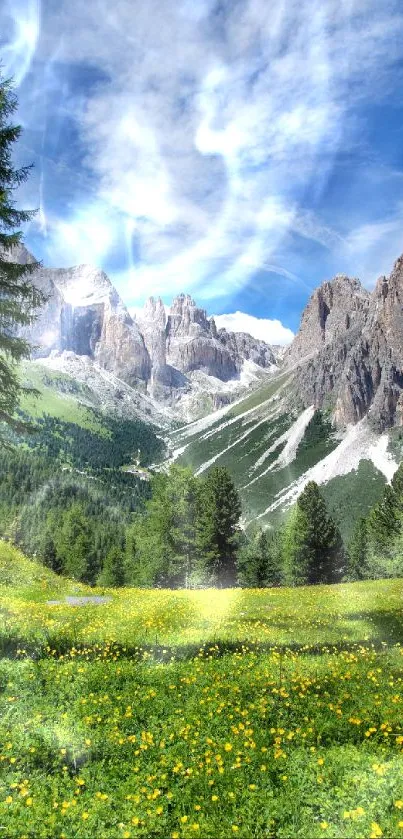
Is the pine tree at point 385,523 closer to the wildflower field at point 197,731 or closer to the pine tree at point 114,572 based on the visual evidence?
the pine tree at point 114,572

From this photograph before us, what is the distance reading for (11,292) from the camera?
2238 cm

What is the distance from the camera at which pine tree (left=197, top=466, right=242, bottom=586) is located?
60688 mm

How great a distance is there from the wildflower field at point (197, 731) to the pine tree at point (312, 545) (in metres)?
57.9

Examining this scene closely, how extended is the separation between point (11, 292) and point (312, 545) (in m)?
64.7

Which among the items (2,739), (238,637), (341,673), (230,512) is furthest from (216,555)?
(2,739)

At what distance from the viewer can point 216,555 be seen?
60.7 m

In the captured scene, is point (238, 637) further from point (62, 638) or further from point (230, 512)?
point (230, 512)

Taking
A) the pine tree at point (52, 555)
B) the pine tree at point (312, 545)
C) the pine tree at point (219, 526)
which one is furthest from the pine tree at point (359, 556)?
the pine tree at point (52, 555)

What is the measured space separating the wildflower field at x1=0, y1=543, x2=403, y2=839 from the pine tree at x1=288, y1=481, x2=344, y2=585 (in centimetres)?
5790

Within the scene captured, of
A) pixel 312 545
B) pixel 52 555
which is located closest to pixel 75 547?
pixel 52 555

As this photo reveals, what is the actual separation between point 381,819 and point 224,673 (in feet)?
21.1

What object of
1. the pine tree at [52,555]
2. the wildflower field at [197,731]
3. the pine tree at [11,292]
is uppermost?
the pine tree at [11,292]

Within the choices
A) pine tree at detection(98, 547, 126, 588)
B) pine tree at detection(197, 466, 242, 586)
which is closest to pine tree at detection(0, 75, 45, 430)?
pine tree at detection(197, 466, 242, 586)

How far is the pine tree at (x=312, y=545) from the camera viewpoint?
247 ft
